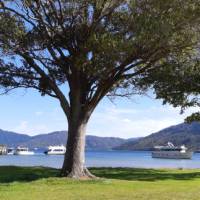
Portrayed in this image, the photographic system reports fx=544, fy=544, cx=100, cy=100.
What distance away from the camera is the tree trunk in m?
26.9

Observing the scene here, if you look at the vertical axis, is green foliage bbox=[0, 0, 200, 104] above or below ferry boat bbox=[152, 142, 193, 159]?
below

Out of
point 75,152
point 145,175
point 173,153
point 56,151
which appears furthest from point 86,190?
point 56,151

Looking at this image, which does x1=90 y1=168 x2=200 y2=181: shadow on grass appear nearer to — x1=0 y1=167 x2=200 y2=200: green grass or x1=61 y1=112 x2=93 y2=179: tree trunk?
x1=61 y1=112 x2=93 y2=179: tree trunk

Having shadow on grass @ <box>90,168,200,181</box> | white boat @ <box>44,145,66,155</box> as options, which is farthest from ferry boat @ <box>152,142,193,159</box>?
shadow on grass @ <box>90,168,200,181</box>

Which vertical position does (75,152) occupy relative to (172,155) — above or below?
below

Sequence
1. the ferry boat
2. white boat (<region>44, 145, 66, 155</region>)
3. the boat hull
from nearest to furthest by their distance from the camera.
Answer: the boat hull < the ferry boat < white boat (<region>44, 145, 66, 155</region>)

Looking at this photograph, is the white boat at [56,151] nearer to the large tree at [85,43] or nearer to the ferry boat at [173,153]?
the ferry boat at [173,153]

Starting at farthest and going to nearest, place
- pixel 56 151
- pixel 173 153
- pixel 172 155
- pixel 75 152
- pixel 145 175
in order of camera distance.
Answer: pixel 56 151 → pixel 173 153 → pixel 172 155 → pixel 145 175 → pixel 75 152

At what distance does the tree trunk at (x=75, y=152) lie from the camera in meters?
26.9

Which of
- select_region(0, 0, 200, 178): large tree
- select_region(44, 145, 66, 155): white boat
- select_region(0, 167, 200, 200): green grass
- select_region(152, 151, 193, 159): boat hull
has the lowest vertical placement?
select_region(0, 167, 200, 200): green grass

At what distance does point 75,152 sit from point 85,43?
5.60 meters

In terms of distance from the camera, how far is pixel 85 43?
25.4 m

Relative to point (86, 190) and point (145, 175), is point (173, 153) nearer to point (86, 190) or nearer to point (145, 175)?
point (145, 175)

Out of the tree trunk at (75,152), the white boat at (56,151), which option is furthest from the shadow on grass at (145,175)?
the white boat at (56,151)
